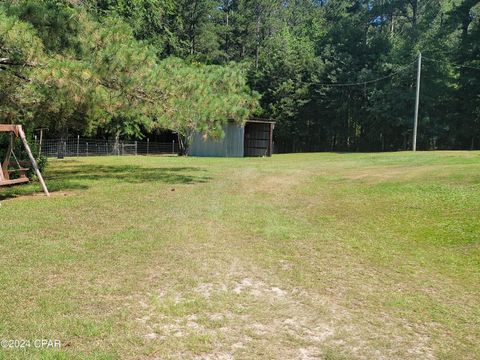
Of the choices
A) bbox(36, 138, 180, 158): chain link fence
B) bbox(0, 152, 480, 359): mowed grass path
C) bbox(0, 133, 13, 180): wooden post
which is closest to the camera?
bbox(0, 152, 480, 359): mowed grass path

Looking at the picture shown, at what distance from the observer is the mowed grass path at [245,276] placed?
130 inches

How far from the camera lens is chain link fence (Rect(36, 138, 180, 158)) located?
29.7 metres

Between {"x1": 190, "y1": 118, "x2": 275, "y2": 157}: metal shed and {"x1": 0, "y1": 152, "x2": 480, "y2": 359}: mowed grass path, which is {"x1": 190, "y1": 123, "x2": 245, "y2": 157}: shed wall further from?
{"x1": 0, "y1": 152, "x2": 480, "y2": 359}: mowed grass path

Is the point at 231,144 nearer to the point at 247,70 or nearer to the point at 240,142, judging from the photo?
the point at 240,142

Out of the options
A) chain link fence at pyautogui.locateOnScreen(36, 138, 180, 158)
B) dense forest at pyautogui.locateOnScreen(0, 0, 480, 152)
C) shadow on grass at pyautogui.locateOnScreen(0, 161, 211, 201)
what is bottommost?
shadow on grass at pyautogui.locateOnScreen(0, 161, 211, 201)

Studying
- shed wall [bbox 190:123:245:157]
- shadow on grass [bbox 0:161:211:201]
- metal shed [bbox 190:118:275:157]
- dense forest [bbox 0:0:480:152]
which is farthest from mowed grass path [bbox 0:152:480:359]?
shed wall [bbox 190:123:245:157]

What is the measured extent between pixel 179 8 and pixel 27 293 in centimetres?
4479

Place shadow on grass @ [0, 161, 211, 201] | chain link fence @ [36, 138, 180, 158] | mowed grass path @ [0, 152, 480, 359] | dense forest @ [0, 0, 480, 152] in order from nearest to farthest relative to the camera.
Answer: mowed grass path @ [0, 152, 480, 359]
dense forest @ [0, 0, 480, 152]
shadow on grass @ [0, 161, 211, 201]
chain link fence @ [36, 138, 180, 158]

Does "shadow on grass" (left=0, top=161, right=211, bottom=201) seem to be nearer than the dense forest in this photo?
No

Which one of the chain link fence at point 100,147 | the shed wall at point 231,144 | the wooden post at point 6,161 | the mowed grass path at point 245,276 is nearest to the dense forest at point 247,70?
the chain link fence at point 100,147

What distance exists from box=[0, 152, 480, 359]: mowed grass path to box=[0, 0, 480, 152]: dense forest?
3.19m

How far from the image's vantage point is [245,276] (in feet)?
15.6

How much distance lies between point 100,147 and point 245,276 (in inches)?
1197

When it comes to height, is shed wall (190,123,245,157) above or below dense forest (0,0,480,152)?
below
